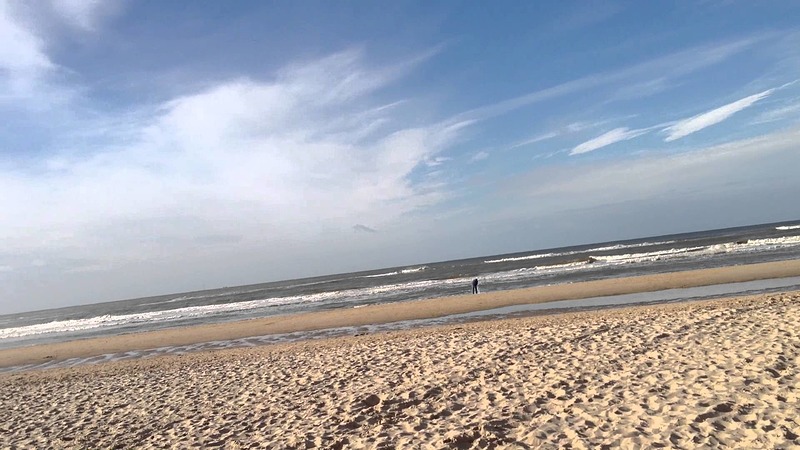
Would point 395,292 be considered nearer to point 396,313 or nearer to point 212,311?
point 396,313

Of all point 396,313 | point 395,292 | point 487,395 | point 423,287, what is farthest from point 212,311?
point 487,395

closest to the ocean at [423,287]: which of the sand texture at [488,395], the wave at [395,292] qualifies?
the wave at [395,292]

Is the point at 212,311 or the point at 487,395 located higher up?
the point at 212,311

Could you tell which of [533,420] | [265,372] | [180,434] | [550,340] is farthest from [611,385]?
→ [265,372]

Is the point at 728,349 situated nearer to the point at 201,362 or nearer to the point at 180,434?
the point at 180,434

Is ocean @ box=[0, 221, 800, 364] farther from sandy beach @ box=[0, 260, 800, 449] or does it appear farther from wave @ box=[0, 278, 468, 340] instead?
sandy beach @ box=[0, 260, 800, 449]

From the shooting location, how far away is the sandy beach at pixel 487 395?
5.26 meters

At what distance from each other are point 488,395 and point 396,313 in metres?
14.3

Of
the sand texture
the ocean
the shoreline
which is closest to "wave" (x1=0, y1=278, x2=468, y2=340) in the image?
the ocean

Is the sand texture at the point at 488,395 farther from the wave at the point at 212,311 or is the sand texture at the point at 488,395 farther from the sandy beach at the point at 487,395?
the wave at the point at 212,311

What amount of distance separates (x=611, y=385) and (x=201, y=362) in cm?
1074

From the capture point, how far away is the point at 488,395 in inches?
265

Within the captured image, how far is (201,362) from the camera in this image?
13.0 meters

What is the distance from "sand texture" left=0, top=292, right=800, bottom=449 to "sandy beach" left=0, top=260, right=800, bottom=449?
3 centimetres
